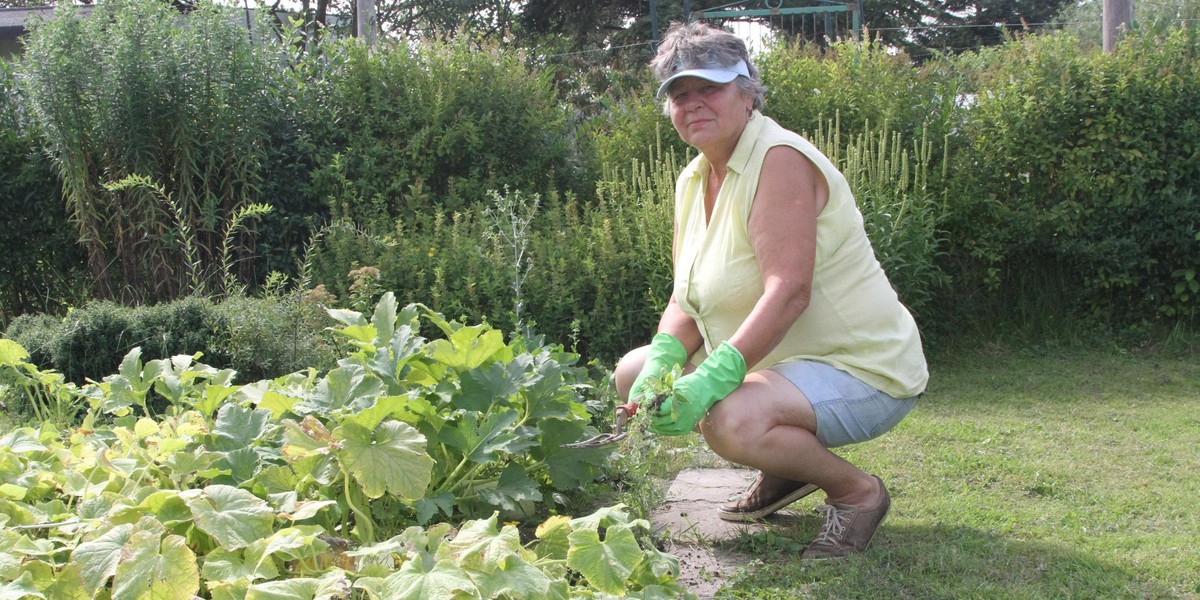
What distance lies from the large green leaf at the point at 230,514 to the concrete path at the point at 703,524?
1098 mm

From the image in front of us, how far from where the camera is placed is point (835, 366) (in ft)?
9.57

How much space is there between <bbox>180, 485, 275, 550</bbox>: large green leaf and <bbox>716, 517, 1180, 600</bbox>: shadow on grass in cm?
114

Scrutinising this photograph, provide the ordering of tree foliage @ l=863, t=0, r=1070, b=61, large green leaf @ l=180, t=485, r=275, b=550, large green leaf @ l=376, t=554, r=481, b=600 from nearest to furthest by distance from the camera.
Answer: large green leaf @ l=376, t=554, r=481, b=600 < large green leaf @ l=180, t=485, r=275, b=550 < tree foliage @ l=863, t=0, r=1070, b=61

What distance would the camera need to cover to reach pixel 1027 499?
3.49 metres

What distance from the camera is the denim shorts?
2.84m

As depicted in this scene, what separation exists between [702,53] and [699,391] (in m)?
0.94

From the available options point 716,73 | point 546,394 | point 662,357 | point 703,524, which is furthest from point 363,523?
point 716,73

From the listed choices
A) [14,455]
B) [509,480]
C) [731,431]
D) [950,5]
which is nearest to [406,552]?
[509,480]

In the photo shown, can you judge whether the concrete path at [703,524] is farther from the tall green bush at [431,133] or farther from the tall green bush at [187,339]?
the tall green bush at [431,133]

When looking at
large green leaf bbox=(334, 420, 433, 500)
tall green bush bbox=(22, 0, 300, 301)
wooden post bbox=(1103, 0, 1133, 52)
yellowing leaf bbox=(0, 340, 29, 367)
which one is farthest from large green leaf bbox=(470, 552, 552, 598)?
wooden post bbox=(1103, 0, 1133, 52)

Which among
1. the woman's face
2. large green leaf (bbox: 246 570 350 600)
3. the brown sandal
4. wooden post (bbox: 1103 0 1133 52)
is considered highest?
wooden post (bbox: 1103 0 1133 52)

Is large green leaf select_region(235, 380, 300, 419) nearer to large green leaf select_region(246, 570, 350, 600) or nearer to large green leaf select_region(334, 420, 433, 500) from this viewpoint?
large green leaf select_region(334, 420, 433, 500)

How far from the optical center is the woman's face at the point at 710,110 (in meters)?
2.95

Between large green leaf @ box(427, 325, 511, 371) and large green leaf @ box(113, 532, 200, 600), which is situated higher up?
large green leaf @ box(427, 325, 511, 371)
